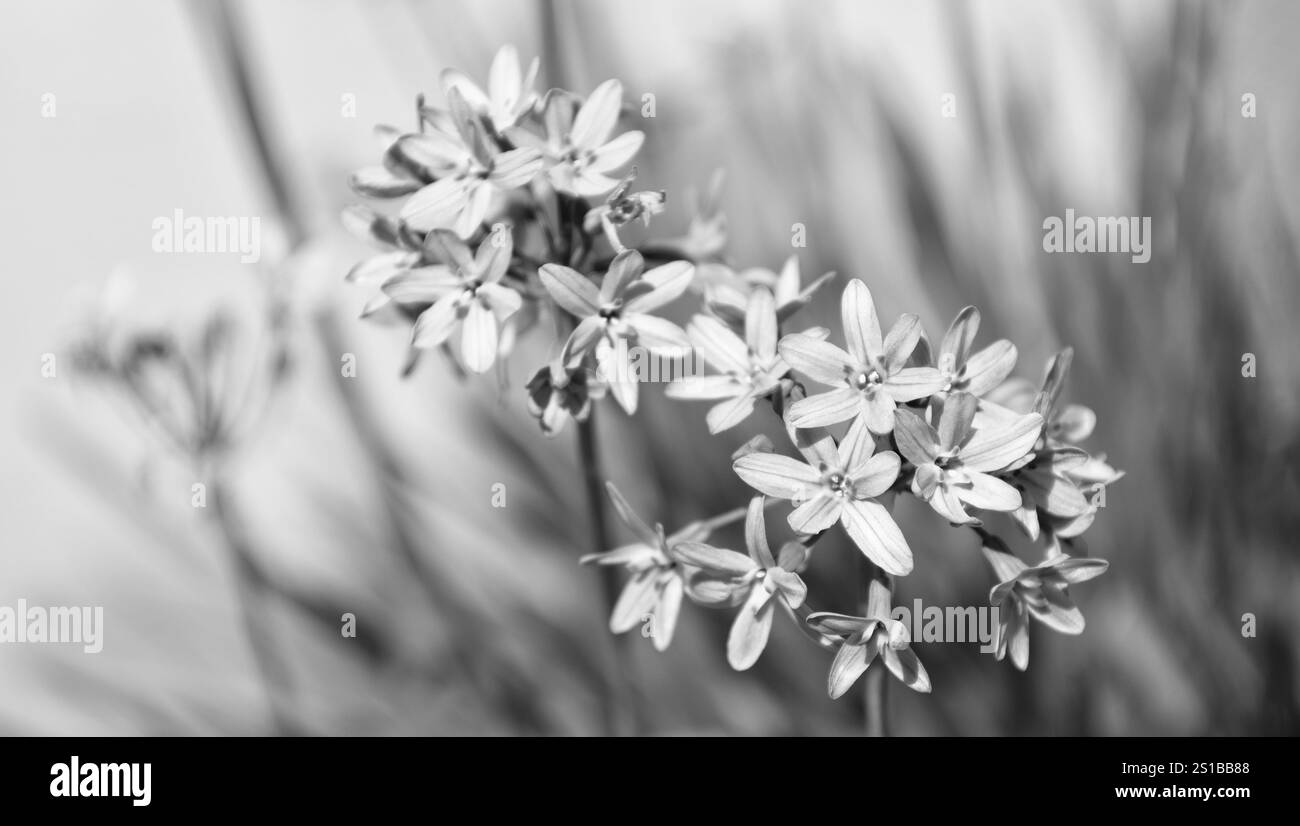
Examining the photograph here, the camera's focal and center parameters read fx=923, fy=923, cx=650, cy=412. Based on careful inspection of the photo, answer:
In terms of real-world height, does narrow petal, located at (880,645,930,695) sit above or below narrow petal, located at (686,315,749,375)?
below

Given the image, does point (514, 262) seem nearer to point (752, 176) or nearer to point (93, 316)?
point (93, 316)

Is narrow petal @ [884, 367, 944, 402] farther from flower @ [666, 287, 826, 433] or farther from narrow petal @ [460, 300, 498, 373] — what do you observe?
narrow petal @ [460, 300, 498, 373]

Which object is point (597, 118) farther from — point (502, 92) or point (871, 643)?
point (871, 643)

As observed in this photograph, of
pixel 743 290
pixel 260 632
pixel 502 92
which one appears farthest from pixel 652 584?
pixel 260 632

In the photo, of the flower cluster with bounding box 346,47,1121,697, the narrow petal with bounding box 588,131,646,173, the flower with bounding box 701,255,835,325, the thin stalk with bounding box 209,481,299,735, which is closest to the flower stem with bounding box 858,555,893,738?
the flower cluster with bounding box 346,47,1121,697

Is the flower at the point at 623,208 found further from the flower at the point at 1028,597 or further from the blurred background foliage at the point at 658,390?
the blurred background foliage at the point at 658,390

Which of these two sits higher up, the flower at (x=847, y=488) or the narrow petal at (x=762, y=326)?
the narrow petal at (x=762, y=326)

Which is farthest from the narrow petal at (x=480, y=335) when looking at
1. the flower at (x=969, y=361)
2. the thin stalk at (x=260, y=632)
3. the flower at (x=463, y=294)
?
the thin stalk at (x=260, y=632)
